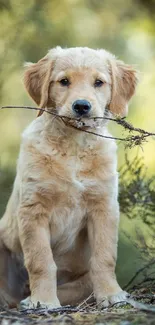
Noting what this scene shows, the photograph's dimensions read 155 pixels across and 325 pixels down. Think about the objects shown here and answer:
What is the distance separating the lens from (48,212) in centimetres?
580

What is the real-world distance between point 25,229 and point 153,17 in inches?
212

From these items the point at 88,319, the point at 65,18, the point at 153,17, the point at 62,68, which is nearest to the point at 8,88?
the point at 65,18

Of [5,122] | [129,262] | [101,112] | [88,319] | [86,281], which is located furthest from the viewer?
[5,122]

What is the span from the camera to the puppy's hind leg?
637cm

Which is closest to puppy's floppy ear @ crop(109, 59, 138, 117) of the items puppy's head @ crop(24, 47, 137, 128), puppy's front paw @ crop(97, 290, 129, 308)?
puppy's head @ crop(24, 47, 137, 128)

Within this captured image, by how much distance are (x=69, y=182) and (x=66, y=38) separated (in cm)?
492

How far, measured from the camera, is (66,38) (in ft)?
34.2

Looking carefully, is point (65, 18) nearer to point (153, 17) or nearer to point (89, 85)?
point (153, 17)

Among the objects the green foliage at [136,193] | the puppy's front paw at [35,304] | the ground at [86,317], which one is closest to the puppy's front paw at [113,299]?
the puppy's front paw at [35,304]

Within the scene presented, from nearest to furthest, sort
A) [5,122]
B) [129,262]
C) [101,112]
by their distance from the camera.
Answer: [101,112], [129,262], [5,122]

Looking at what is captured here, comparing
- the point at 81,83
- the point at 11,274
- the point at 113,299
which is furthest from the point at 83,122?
the point at 11,274

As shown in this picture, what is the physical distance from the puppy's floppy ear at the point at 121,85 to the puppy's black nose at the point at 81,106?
1.71 ft

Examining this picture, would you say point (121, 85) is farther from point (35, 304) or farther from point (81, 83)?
point (35, 304)

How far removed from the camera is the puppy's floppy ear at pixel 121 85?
6023 mm
